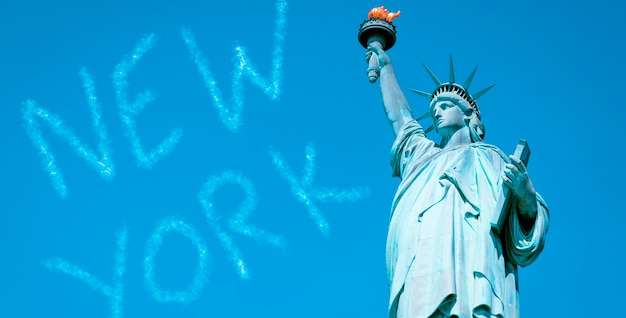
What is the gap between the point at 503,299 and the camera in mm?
15156

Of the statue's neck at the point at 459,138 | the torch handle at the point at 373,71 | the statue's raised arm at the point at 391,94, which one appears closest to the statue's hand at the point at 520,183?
the statue's neck at the point at 459,138

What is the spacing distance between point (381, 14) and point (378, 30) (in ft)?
1.32

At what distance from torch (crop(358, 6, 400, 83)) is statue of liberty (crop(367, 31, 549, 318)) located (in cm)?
333

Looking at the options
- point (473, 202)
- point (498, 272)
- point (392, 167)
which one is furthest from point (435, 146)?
point (498, 272)

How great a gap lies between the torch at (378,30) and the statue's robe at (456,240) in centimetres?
372

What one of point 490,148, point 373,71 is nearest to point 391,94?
point 373,71

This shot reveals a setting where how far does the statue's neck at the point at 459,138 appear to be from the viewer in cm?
1800

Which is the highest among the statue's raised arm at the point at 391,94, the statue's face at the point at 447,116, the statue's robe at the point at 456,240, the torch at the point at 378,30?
the torch at the point at 378,30

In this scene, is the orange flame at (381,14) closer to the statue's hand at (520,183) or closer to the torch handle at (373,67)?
the torch handle at (373,67)

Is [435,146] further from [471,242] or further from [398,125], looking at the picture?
[471,242]

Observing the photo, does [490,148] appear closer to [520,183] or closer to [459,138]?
[459,138]

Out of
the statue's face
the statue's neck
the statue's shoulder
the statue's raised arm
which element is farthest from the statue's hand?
the statue's raised arm

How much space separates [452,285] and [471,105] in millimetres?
4282

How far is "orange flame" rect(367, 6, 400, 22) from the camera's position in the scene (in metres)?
21.0
